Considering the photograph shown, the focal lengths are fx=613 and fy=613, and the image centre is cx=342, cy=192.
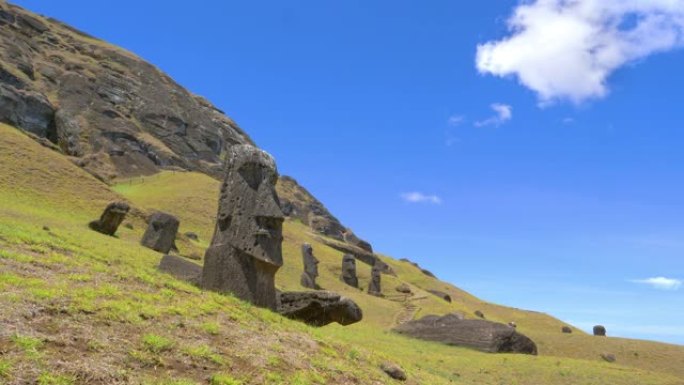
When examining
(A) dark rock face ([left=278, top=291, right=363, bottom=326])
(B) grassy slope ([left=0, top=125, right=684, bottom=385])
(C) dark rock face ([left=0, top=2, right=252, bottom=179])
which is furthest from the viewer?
(C) dark rock face ([left=0, top=2, right=252, bottom=179])

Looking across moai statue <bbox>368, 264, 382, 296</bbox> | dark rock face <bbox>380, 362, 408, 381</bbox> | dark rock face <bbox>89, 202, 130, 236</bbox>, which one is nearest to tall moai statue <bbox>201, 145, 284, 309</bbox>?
dark rock face <bbox>380, 362, 408, 381</bbox>

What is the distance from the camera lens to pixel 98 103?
106625 millimetres

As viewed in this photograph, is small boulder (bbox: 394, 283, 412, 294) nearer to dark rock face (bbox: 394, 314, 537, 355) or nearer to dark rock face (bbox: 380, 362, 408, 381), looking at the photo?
dark rock face (bbox: 394, 314, 537, 355)

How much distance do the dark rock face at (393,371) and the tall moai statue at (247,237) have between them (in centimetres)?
538

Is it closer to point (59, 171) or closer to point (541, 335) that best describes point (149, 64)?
point (59, 171)

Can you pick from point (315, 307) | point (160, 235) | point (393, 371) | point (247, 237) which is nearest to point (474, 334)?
point (315, 307)

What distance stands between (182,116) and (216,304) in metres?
117

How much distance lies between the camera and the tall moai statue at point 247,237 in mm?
19766

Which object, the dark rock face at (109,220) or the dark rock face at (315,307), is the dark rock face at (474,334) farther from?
the dark rock face at (109,220)

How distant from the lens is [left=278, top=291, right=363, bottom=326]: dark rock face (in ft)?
77.0

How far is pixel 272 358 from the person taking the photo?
12.6 metres

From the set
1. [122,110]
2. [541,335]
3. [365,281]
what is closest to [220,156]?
[122,110]

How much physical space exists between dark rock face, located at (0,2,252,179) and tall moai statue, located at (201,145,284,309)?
64.6 m

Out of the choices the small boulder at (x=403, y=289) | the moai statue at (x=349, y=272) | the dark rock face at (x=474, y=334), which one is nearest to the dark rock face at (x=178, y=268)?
the dark rock face at (x=474, y=334)
